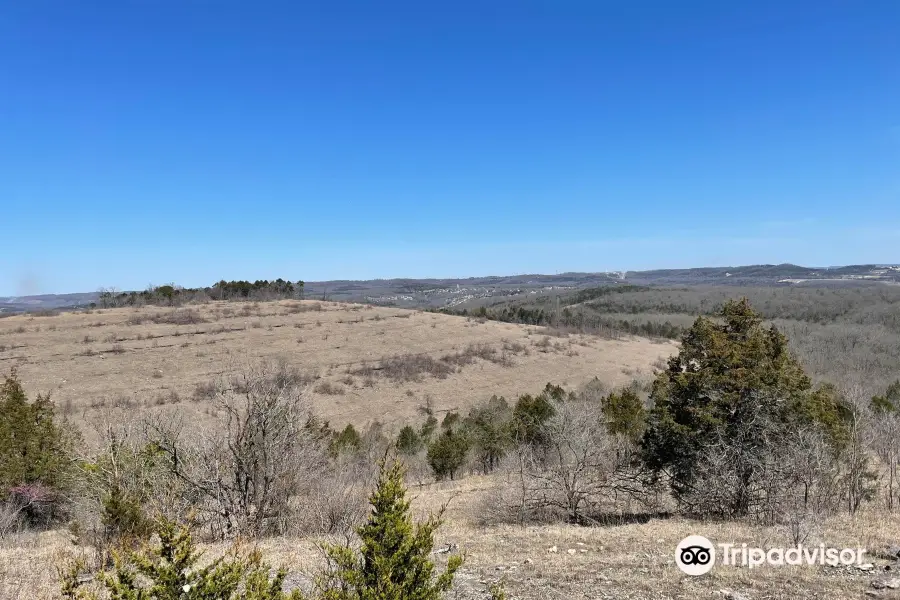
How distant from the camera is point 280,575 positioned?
13.6 ft

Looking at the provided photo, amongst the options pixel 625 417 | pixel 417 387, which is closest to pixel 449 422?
pixel 625 417

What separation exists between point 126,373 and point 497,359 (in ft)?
165

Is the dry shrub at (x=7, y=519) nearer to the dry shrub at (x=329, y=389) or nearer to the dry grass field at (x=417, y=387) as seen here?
the dry grass field at (x=417, y=387)

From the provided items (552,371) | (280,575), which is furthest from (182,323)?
(280,575)

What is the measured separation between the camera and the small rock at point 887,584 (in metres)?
9.06

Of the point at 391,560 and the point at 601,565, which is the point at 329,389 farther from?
the point at 391,560

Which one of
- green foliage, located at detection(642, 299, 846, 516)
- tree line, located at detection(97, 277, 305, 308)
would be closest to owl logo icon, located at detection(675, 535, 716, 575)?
green foliage, located at detection(642, 299, 846, 516)

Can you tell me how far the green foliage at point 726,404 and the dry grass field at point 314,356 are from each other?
36203mm

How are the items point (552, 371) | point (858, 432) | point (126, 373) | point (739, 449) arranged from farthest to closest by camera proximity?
point (552, 371) → point (126, 373) → point (858, 432) → point (739, 449)

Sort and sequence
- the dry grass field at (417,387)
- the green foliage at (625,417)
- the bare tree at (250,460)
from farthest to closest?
the green foliage at (625,417), the bare tree at (250,460), the dry grass field at (417,387)

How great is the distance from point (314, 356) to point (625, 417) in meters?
51.9

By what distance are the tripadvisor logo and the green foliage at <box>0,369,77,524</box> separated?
22.6m

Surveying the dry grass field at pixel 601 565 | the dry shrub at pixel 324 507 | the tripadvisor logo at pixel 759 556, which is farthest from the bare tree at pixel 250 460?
the tripadvisor logo at pixel 759 556

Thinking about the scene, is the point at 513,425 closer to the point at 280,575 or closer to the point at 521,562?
the point at 521,562
